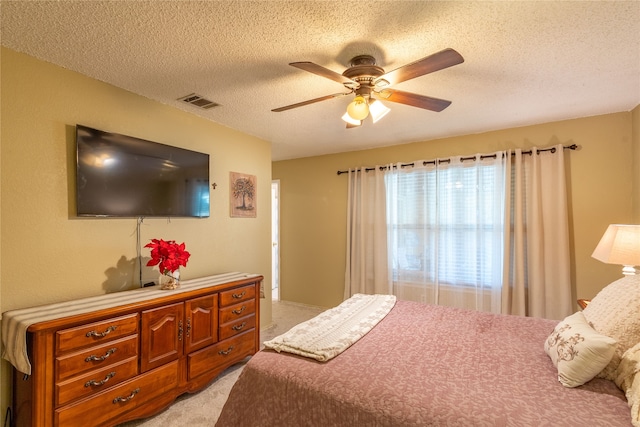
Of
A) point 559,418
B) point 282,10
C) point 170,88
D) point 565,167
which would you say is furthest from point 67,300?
point 565,167

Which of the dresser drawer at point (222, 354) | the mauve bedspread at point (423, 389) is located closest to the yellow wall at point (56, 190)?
the dresser drawer at point (222, 354)

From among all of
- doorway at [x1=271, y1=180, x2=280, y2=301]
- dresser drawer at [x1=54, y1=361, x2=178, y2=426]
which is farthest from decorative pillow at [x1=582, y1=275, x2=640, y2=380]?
doorway at [x1=271, y1=180, x2=280, y2=301]

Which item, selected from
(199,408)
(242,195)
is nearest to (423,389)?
(199,408)

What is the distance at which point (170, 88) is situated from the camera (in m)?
2.39

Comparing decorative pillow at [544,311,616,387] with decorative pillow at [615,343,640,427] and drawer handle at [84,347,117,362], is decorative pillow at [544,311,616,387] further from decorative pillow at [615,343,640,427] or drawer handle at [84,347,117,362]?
drawer handle at [84,347,117,362]

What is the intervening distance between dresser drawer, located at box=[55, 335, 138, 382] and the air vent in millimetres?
1894

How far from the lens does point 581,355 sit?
4.25 ft

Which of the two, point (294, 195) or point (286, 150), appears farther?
point (294, 195)

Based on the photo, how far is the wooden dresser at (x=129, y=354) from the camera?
164 cm

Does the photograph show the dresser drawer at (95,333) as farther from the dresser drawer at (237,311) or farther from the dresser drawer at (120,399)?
the dresser drawer at (237,311)

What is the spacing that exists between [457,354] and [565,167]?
2.66m

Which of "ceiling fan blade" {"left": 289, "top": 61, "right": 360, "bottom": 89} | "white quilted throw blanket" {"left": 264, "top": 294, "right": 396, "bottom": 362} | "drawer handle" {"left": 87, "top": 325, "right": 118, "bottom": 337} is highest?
"ceiling fan blade" {"left": 289, "top": 61, "right": 360, "bottom": 89}

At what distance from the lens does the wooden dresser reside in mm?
1642

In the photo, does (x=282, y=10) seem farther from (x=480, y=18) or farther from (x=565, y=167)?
(x=565, y=167)
